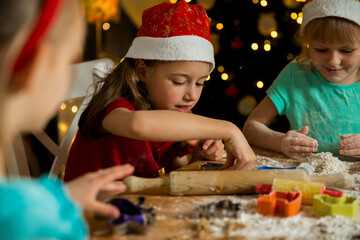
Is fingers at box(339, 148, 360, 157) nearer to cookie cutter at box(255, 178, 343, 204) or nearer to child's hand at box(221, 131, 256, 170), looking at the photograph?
child's hand at box(221, 131, 256, 170)

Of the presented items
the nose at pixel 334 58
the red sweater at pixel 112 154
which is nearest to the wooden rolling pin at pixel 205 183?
the red sweater at pixel 112 154

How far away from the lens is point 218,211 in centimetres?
90

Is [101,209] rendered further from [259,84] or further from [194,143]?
[259,84]

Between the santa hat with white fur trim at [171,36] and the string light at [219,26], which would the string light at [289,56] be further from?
the santa hat with white fur trim at [171,36]

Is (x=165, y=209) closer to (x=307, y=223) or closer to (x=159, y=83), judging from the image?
(x=307, y=223)

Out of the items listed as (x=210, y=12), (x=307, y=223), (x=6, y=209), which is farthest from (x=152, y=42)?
(x=210, y=12)

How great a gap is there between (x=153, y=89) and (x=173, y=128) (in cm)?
43

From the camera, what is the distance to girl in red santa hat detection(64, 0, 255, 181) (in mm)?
1433

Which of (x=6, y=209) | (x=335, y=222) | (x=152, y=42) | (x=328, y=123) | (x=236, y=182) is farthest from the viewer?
(x=328, y=123)

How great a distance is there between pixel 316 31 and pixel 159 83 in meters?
0.74

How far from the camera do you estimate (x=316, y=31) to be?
1842mm

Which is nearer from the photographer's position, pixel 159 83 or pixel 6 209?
pixel 6 209

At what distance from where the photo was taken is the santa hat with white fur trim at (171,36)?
1.48 meters

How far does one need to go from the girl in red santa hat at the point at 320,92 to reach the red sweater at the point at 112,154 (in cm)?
53
